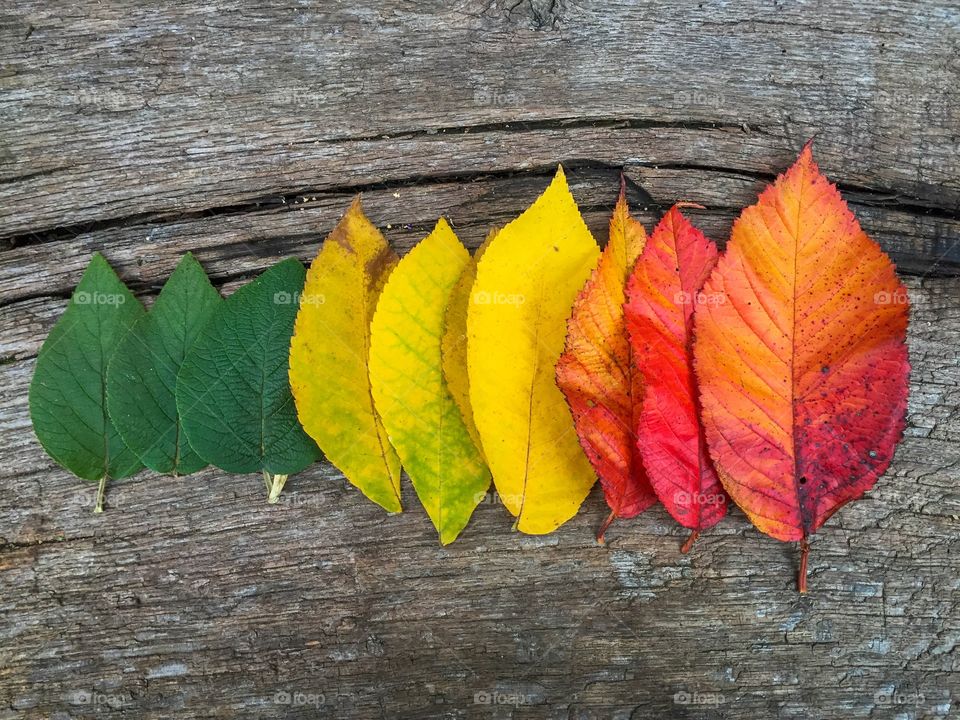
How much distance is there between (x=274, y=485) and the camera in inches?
71.6

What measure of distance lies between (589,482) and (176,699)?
1.27 m

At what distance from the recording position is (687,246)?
1673 millimetres

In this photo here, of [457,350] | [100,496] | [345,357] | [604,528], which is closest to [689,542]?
[604,528]

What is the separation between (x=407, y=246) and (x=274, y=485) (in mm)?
751

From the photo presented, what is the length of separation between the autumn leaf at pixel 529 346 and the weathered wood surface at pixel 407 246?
0.16 m

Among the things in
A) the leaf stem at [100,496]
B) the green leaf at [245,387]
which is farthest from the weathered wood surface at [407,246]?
the green leaf at [245,387]

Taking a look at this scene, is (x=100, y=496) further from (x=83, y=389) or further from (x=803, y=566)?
(x=803, y=566)

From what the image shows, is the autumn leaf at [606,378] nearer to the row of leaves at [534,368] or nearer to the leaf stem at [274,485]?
the row of leaves at [534,368]

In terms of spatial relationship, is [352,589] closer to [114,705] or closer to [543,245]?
[114,705]

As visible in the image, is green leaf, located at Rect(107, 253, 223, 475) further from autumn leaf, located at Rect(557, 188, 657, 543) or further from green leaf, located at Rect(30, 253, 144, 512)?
autumn leaf, located at Rect(557, 188, 657, 543)

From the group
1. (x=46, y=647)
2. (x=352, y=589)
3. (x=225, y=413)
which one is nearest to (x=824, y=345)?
(x=352, y=589)

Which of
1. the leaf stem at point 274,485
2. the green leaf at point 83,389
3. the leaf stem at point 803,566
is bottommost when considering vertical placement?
the leaf stem at point 803,566

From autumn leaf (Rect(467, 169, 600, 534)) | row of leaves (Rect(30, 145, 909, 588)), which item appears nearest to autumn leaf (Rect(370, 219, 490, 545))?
row of leaves (Rect(30, 145, 909, 588))

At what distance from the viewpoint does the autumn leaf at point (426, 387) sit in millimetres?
1697
